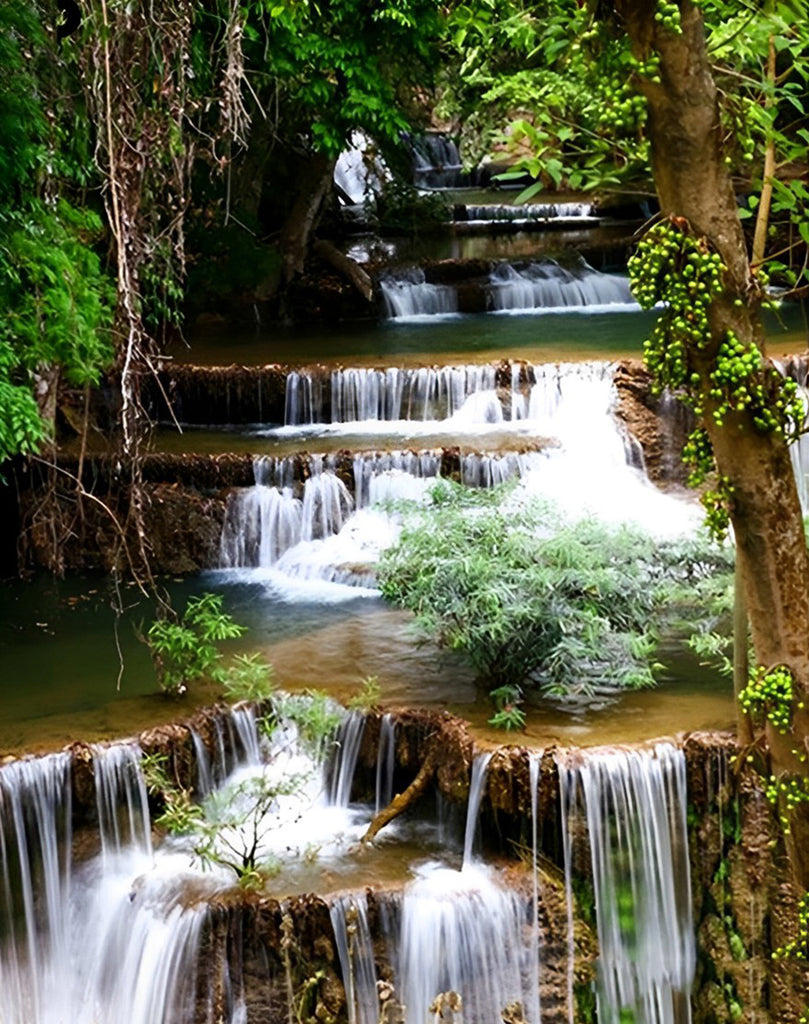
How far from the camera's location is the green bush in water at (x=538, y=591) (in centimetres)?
854

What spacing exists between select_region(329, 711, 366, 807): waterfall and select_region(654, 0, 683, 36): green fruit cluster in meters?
5.29

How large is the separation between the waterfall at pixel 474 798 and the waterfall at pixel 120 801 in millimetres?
1721

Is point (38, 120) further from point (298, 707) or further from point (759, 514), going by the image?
point (759, 514)

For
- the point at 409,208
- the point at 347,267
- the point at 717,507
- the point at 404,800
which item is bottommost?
the point at 404,800

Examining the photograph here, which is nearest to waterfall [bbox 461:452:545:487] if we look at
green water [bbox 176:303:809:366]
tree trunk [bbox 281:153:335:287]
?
green water [bbox 176:303:809:366]

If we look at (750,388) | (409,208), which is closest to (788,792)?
(750,388)

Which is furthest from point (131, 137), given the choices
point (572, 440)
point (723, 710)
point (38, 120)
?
point (572, 440)

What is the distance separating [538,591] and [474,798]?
129 centimetres

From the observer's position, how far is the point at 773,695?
4.50 metres

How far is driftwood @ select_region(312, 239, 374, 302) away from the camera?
18.5m

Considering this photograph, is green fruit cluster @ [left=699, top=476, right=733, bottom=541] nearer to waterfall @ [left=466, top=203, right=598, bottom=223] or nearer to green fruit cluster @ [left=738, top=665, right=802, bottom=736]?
green fruit cluster @ [left=738, top=665, right=802, bottom=736]

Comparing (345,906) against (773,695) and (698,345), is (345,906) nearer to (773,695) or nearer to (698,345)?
(773,695)

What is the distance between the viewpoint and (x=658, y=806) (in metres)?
7.84

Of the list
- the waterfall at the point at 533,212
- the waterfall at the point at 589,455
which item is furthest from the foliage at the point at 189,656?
the waterfall at the point at 533,212
